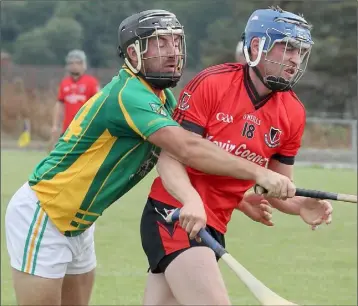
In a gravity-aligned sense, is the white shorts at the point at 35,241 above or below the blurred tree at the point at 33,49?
above

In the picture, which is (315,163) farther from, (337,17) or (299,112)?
(299,112)

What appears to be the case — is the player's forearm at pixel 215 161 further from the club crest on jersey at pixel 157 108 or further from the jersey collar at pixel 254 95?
the jersey collar at pixel 254 95

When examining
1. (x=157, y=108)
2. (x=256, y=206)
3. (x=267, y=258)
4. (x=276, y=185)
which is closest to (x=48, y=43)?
(x=267, y=258)

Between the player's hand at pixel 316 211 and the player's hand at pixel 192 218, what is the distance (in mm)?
904

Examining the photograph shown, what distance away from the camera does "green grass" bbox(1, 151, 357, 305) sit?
7605 mm

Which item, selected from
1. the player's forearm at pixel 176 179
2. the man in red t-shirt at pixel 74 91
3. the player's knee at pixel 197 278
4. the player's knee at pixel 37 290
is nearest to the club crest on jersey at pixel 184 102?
the player's forearm at pixel 176 179

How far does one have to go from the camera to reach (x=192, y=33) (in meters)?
23.8

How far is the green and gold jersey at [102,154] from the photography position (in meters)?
4.25

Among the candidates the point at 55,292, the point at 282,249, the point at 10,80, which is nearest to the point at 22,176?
the point at 282,249

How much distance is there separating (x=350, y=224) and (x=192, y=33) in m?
12.6

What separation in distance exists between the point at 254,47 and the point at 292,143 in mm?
517

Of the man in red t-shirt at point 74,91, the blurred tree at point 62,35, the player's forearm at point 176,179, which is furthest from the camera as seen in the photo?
the blurred tree at point 62,35

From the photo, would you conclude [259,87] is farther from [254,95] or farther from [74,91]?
[74,91]

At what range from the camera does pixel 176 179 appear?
418cm
